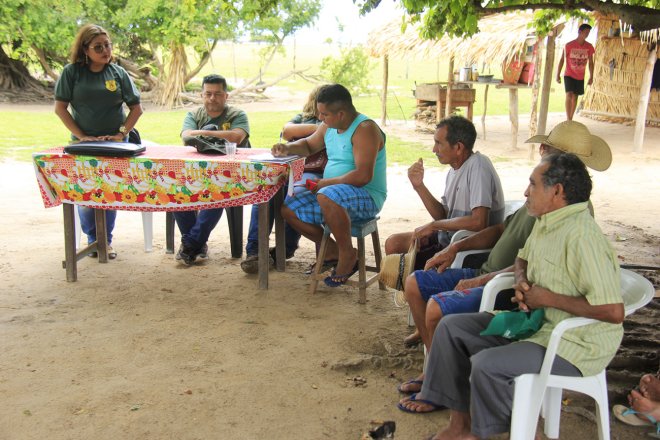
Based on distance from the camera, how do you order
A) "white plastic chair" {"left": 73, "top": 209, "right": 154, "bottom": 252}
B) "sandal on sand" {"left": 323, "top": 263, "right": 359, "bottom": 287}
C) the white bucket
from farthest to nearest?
the white bucket, "white plastic chair" {"left": 73, "top": 209, "right": 154, "bottom": 252}, "sandal on sand" {"left": 323, "top": 263, "right": 359, "bottom": 287}

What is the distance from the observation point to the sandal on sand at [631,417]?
2.91 meters

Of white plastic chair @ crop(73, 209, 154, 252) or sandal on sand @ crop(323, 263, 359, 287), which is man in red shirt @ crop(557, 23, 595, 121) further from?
white plastic chair @ crop(73, 209, 154, 252)

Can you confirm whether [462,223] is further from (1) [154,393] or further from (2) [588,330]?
(1) [154,393]

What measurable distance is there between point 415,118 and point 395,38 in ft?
7.01

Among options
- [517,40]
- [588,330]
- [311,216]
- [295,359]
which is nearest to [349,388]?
[295,359]

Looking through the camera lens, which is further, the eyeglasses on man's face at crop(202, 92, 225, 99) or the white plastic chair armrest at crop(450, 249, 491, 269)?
the eyeglasses on man's face at crop(202, 92, 225, 99)

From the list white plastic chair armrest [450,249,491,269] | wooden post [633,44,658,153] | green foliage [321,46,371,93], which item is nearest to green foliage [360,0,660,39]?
white plastic chair armrest [450,249,491,269]

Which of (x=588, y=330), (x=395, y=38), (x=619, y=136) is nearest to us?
(x=588, y=330)

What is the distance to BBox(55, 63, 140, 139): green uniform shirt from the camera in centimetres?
Answer: 503

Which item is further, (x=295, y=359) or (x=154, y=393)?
(x=295, y=359)

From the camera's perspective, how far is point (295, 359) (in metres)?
3.70

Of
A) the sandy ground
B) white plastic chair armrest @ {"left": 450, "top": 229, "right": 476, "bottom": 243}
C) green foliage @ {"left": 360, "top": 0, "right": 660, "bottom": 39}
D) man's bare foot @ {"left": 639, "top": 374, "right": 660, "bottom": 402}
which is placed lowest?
the sandy ground

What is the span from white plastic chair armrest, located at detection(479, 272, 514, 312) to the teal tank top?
1.74 metres

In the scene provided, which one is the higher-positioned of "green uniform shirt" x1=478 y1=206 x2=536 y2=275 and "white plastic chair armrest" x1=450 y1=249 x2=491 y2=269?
"green uniform shirt" x1=478 y1=206 x2=536 y2=275
